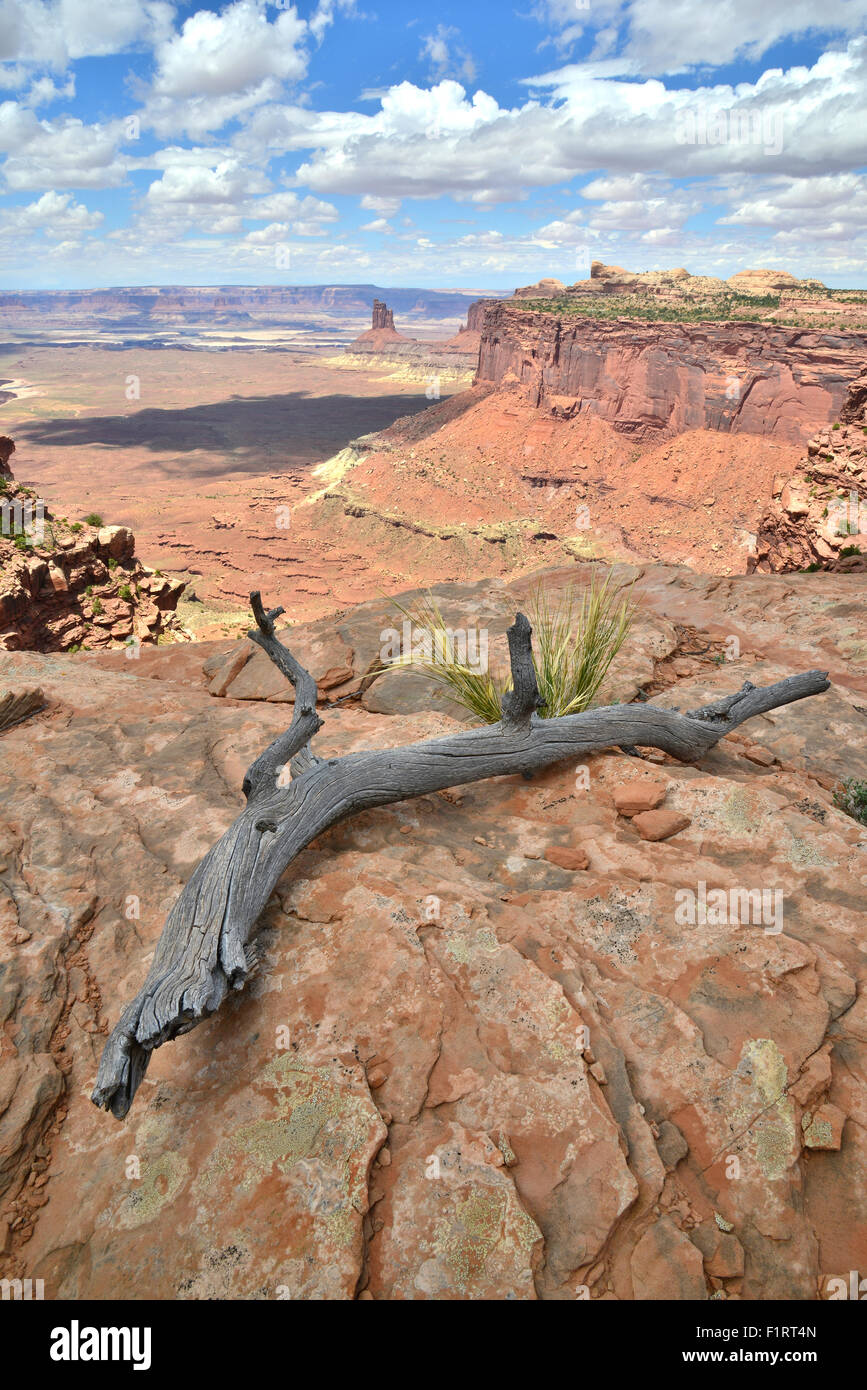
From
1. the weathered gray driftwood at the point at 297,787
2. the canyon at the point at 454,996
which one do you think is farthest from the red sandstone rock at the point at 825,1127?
the weathered gray driftwood at the point at 297,787

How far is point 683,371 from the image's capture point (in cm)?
4519

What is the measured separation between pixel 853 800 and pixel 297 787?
4037 millimetres

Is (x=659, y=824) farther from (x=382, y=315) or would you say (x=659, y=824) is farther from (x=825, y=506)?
(x=382, y=315)

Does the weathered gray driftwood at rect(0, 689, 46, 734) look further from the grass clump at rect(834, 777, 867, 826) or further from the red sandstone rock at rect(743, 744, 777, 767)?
the grass clump at rect(834, 777, 867, 826)

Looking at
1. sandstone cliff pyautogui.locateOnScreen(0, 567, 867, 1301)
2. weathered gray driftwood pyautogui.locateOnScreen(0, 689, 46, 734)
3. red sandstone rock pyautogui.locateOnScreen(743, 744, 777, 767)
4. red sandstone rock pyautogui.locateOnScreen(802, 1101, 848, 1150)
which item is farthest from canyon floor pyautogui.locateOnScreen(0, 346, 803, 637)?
red sandstone rock pyautogui.locateOnScreen(802, 1101, 848, 1150)

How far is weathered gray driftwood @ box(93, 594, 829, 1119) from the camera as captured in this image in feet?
9.50

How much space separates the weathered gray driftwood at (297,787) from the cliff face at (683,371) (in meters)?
40.0

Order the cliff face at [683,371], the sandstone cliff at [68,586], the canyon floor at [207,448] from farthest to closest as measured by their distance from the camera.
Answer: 1. the canyon floor at [207,448]
2. the cliff face at [683,371]
3. the sandstone cliff at [68,586]

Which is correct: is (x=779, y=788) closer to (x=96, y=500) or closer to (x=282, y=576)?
(x=282, y=576)

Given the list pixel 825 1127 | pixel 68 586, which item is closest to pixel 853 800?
pixel 825 1127

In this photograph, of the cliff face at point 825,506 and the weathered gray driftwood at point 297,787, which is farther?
the cliff face at point 825,506

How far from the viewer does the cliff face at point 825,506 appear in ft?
58.8

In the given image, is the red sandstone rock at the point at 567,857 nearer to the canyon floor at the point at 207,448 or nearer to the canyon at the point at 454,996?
the canyon at the point at 454,996

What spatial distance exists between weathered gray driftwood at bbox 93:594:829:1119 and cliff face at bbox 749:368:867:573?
13623mm
